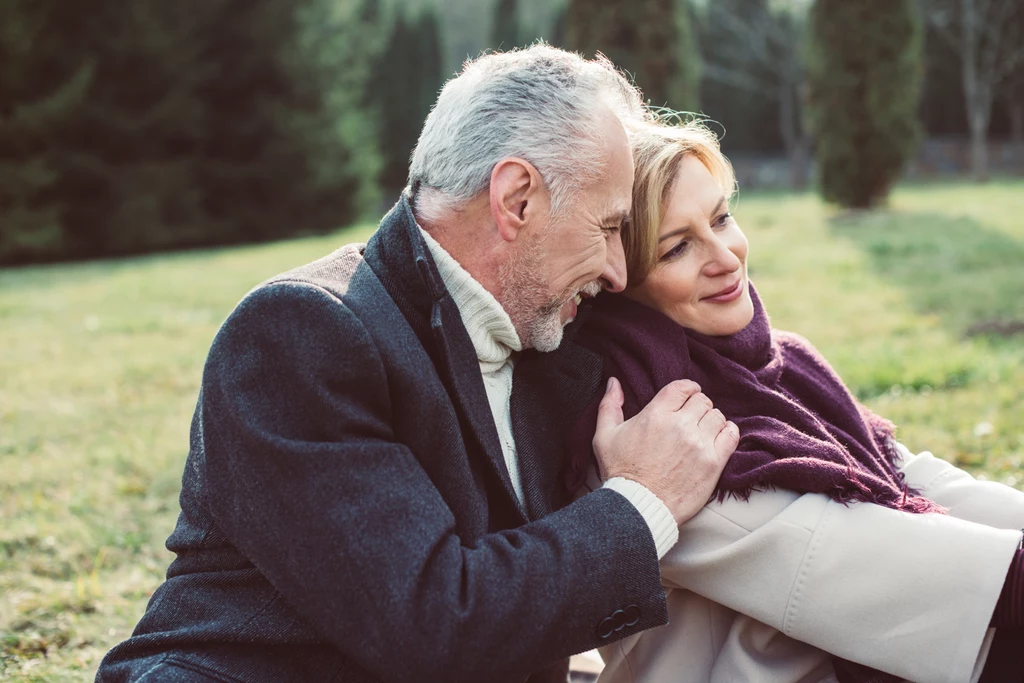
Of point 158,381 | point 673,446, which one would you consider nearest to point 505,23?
point 158,381

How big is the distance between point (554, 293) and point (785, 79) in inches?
1280

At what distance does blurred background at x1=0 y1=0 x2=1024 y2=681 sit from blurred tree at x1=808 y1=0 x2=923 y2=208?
46 mm

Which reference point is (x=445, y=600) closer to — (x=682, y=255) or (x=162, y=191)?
(x=682, y=255)

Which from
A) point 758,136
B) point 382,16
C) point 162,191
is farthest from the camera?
point 758,136

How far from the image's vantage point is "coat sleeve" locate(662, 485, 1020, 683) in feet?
5.98

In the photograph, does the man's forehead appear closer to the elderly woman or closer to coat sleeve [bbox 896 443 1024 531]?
the elderly woman

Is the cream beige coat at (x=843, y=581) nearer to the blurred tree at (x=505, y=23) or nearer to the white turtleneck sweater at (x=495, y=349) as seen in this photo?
the white turtleneck sweater at (x=495, y=349)

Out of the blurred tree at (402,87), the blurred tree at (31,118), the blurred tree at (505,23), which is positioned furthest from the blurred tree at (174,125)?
the blurred tree at (505,23)

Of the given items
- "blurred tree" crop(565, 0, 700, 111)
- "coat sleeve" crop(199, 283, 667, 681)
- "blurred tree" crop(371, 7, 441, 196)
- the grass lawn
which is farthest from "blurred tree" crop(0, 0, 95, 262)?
"coat sleeve" crop(199, 283, 667, 681)

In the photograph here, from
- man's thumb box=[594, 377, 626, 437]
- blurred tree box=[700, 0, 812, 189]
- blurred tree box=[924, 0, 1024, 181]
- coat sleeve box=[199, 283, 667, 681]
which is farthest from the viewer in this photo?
blurred tree box=[700, 0, 812, 189]

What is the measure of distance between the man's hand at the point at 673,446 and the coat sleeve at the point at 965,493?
2.51 ft

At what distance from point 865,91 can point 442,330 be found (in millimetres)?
15635

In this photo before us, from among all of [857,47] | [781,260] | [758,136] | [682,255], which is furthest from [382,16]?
[682,255]

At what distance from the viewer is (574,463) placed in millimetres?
2104
